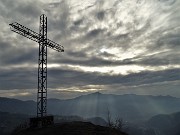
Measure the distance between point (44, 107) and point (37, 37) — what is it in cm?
1653

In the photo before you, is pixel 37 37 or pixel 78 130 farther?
pixel 37 37

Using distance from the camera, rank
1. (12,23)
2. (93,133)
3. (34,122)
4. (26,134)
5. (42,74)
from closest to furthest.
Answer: (93,133)
(26,134)
(34,122)
(12,23)
(42,74)

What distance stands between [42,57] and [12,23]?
32.4ft

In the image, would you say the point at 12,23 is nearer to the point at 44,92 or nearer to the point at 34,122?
the point at 44,92

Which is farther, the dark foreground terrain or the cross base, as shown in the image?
the cross base

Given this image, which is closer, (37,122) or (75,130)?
(75,130)

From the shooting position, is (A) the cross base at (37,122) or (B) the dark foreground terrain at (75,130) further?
(A) the cross base at (37,122)

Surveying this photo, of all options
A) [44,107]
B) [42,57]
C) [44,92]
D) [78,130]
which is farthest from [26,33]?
[78,130]

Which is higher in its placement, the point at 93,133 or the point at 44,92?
the point at 44,92

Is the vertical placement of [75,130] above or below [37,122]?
below

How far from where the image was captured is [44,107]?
5206 centimetres

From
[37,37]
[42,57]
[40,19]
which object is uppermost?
[40,19]

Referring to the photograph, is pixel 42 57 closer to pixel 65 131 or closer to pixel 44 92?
pixel 44 92

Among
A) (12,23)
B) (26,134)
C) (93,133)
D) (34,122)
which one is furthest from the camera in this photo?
(12,23)
